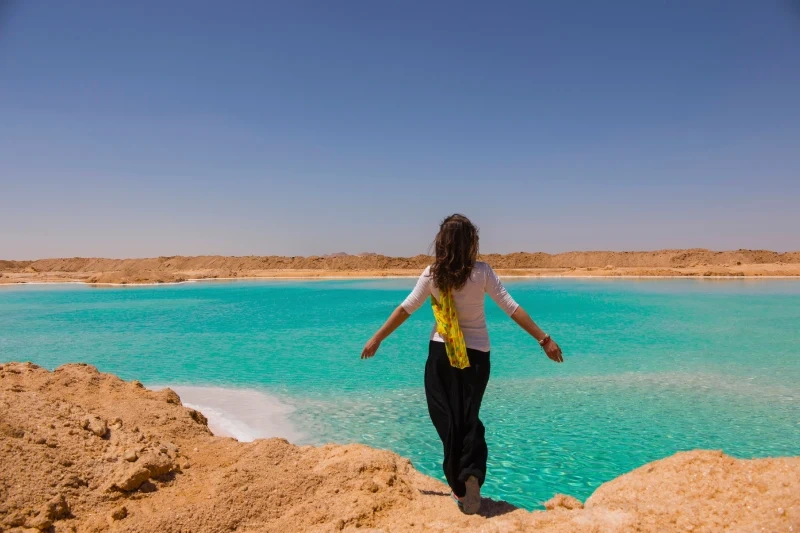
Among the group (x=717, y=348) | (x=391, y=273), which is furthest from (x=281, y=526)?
(x=391, y=273)

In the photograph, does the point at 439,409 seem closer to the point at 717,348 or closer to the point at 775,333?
the point at 717,348

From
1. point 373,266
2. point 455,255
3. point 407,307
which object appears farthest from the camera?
point 373,266

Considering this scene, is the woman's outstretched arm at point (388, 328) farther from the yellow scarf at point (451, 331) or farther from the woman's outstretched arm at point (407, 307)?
the yellow scarf at point (451, 331)

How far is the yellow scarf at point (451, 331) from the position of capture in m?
3.24

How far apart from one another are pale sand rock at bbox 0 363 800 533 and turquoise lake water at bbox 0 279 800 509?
1772mm

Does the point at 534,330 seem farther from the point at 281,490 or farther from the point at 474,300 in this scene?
the point at 281,490

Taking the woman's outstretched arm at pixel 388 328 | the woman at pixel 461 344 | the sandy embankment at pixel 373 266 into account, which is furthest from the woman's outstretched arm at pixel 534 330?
the sandy embankment at pixel 373 266

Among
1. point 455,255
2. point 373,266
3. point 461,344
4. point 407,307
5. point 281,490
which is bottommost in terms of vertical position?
point 281,490

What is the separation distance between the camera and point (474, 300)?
10.8 feet

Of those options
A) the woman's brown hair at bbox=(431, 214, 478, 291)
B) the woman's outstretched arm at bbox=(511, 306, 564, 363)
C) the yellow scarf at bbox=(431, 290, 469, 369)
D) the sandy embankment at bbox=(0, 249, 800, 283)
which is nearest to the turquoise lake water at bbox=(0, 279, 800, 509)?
the woman's outstretched arm at bbox=(511, 306, 564, 363)

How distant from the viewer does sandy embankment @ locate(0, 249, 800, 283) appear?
51.3 meters

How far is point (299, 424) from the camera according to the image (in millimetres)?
7125

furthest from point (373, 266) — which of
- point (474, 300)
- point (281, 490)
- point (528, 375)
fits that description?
point (474, 300)

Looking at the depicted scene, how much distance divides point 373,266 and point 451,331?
69111mm
